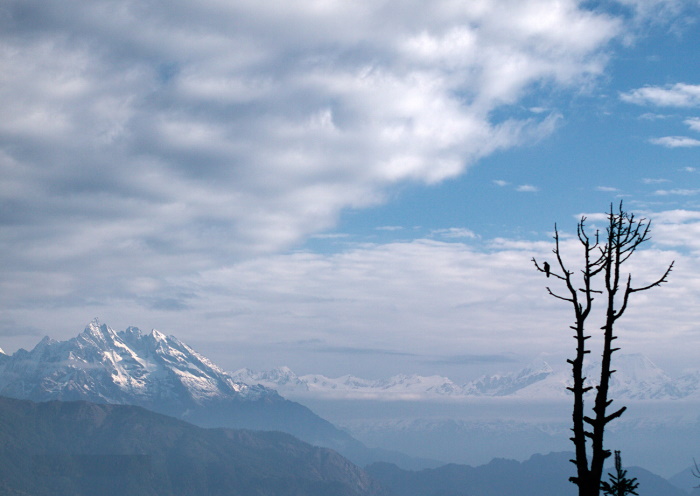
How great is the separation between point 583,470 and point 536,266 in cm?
585

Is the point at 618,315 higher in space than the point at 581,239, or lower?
lower

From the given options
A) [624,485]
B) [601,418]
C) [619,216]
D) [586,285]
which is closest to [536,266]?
[586,285]

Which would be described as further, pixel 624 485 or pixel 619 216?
pixel 624 485

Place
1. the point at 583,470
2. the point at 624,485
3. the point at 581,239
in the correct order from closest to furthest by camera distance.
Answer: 1. the point at 583,470
2. the point at 581,239
3. the point at 624,485

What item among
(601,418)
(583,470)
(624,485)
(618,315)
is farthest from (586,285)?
(624,485)

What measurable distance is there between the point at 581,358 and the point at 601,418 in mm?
1739

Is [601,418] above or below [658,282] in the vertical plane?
below

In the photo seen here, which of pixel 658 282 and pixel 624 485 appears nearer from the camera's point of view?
pixel 658 282

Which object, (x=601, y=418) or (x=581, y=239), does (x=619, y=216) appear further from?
(x=601, y=418)

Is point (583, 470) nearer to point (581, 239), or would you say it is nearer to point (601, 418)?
point (601, 418)

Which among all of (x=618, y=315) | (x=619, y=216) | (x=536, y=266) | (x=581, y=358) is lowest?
(x=581, y=358)

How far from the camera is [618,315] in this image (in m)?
21.1

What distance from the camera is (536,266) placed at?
21.2 m

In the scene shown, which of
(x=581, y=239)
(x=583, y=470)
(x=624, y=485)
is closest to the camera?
(x=583, y=470)
